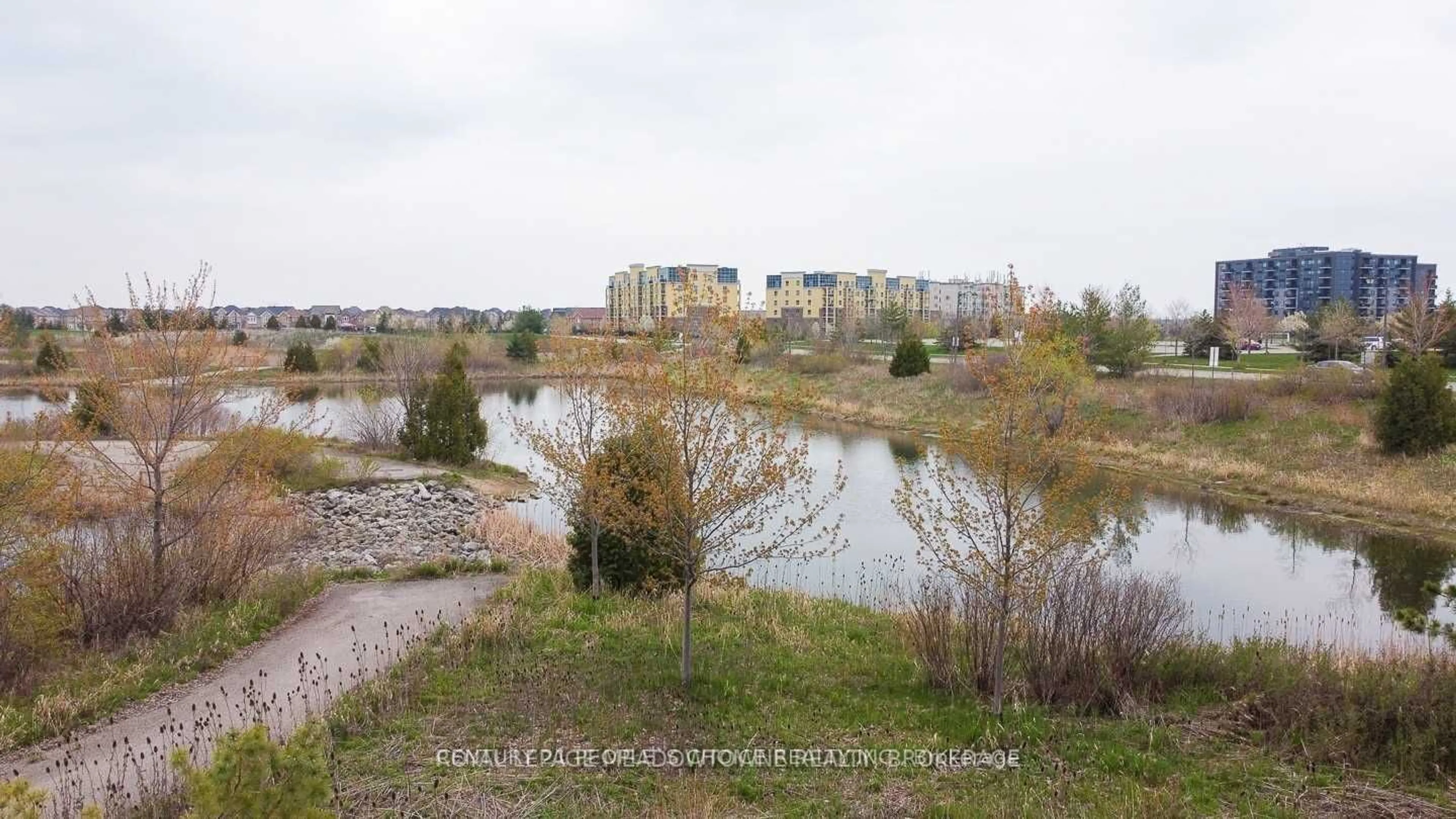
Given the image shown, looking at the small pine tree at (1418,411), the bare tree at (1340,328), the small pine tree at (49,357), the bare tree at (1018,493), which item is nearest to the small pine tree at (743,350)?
the bare tree at (1018,493)

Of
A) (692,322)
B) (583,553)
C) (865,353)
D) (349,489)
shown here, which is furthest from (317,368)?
(692,322)

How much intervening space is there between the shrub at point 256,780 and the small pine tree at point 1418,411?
2533 centimetres

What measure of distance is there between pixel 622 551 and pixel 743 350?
154 inches

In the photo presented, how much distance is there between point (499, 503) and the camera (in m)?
20.7

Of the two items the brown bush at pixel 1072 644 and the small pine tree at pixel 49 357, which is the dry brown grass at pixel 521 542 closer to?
the brown bush at pixel 1072 644

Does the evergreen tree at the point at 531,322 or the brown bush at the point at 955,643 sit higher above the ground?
the evergreen tree at the point at 531,322

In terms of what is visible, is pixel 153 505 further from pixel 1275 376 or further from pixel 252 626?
pixel 1275 376

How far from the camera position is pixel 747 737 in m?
7.19

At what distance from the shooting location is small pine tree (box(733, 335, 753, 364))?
340 inches

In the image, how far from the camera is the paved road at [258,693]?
20.6ft

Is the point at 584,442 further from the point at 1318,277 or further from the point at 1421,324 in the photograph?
the point at 1318,277

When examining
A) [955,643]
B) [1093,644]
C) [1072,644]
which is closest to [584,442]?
[955,643]

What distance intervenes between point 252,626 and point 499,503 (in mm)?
10799

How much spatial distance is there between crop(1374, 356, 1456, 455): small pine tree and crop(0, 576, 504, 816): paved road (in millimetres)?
21572
